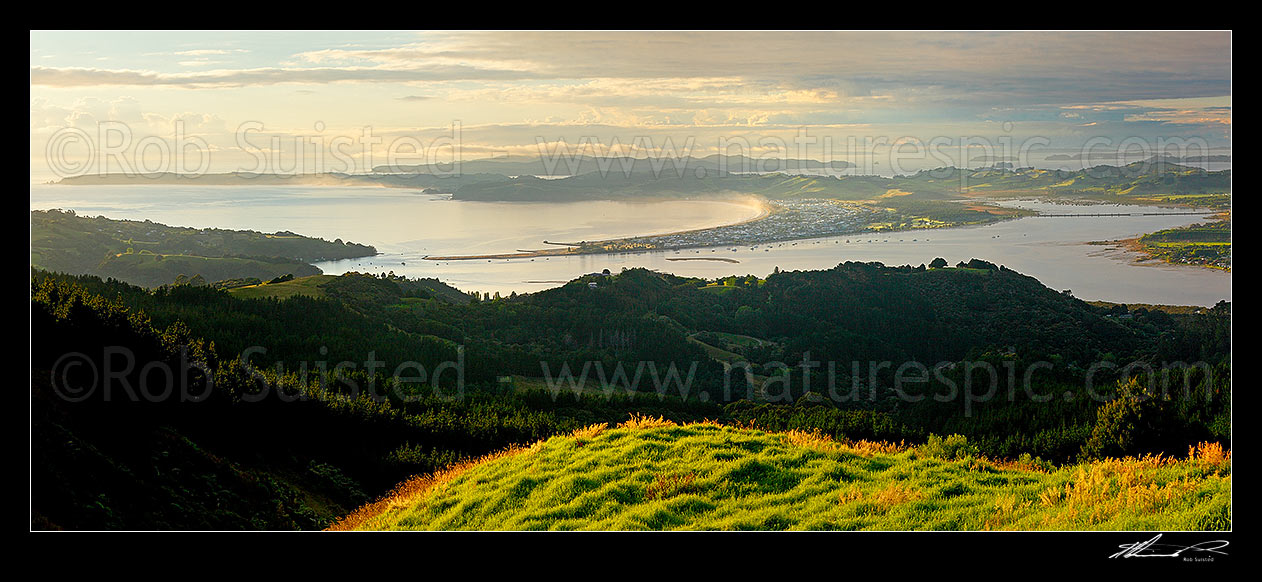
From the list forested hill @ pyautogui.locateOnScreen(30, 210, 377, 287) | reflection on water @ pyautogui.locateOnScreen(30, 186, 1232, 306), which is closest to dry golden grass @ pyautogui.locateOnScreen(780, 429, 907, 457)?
reflection on water @ pyautogui.locateOnScreen(30, 186, 1232, 306)

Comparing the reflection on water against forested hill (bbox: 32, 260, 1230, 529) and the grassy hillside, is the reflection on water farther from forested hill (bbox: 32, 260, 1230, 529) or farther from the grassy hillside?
the grassy hillside

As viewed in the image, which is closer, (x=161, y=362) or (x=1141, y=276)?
(x=161, y=362)

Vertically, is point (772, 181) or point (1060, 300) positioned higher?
point (772, 181)
